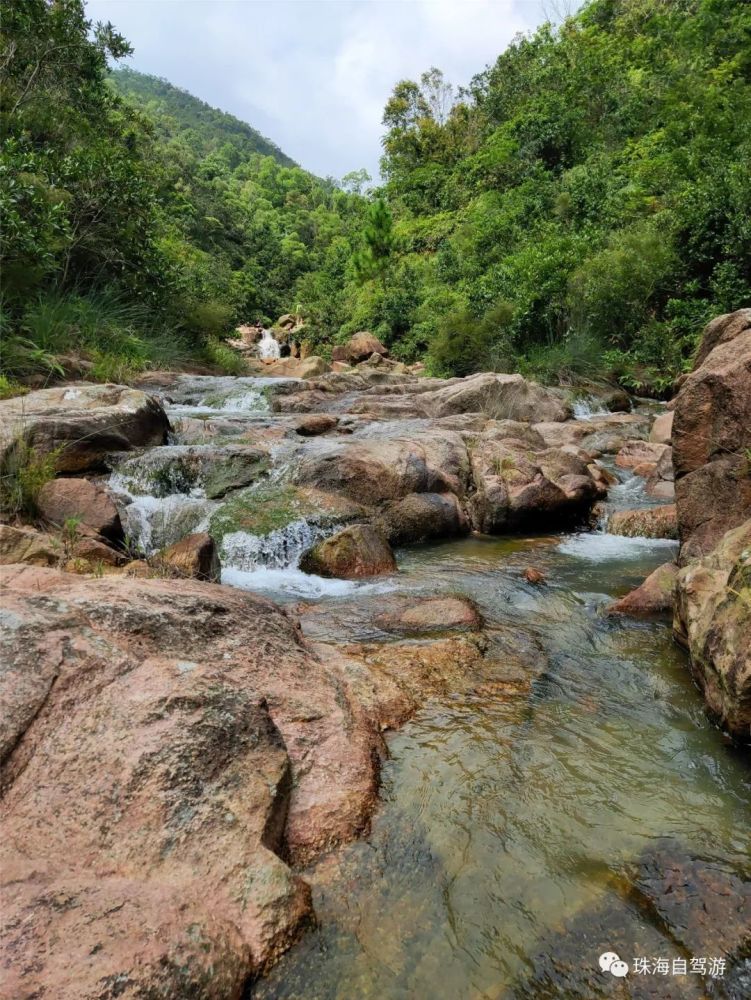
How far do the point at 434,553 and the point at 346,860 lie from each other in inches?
169

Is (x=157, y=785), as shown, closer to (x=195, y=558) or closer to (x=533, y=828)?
(x=533, y=828)

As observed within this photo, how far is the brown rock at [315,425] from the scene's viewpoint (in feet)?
30.6

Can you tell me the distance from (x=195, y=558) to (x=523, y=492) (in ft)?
13.2

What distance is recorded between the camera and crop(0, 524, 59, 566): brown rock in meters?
4.04

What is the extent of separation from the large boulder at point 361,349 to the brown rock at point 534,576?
19.4 metres

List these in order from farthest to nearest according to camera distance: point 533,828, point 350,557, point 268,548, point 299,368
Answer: point 299,368
point 268,548
point 350,557
point 533,828

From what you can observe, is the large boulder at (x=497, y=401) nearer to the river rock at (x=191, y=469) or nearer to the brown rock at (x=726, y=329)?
the river rock at (x=191, y=469)

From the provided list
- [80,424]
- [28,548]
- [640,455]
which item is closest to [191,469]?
[80,424]

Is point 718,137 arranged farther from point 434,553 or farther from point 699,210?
point 434,553

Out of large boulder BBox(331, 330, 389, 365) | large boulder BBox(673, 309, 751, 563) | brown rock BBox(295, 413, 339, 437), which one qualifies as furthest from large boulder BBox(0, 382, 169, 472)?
large boulder BBox(331, 330, 389, 365)

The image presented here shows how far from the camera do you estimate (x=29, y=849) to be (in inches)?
68.4

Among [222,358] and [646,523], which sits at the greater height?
[222,358]

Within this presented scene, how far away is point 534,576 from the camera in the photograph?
5.33 metres

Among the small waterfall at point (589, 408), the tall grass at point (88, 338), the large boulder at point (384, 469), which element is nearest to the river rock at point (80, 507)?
the large boulder at point (384, 469)
